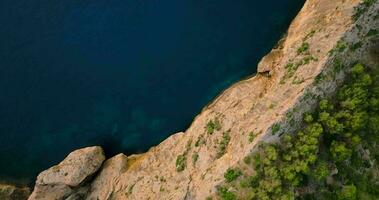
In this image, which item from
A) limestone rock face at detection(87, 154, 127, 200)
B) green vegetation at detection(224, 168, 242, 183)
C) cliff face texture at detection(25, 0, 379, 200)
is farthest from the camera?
limestone rock face at detection(87, 154, 127, 200)

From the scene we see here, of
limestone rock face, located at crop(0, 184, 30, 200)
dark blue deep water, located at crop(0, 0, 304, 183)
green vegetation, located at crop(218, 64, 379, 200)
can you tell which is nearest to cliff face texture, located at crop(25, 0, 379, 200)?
green vegetation, located at crop(218, 64, 379, 200)

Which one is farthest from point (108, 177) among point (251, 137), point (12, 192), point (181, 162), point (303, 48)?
point (303, 48)

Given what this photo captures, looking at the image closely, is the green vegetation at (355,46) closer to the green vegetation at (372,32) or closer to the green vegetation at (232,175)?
the green vegetation at (372,32)

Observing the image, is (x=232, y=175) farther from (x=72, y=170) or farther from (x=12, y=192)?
(x=12, y=192)

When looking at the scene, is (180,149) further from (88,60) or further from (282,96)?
(88,60)

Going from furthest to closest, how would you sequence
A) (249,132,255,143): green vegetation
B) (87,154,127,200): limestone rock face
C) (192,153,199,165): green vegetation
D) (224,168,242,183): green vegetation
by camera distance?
(87,154,127,200): limestone rock face → (192,153,199,165): green vegetation → (249,132,255,143): green vegetation → (224,168,242,183): green vegetation

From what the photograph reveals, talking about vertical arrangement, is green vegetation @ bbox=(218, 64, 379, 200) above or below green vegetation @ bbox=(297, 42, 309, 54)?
below

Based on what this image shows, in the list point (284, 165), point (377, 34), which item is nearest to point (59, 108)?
point (284, 165)

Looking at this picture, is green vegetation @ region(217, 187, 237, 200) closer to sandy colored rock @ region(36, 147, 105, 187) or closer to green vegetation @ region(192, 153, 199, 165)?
green vegetation @ region(192, 153, 199, 165)
